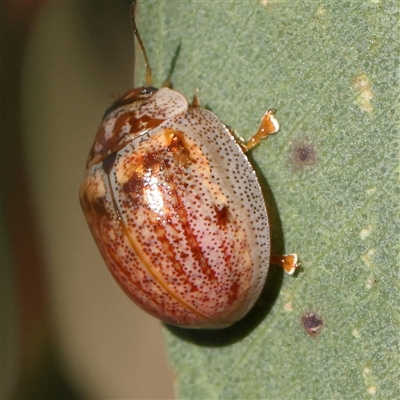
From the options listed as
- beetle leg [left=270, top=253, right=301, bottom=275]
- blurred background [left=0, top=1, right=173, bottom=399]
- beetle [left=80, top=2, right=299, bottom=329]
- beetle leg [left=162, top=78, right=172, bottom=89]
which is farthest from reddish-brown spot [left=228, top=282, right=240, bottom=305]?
blurred background [left=0, top=1, right=173, bottom=399]

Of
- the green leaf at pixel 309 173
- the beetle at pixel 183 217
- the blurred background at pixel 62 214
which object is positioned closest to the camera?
the green leaf at pixel 309 173

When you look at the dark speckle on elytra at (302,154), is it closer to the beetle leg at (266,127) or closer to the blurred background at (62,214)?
the beetle leg at (266,127)

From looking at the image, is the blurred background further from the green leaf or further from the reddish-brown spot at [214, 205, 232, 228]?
the reddish-brown spot at [214, 205, 232, 228]

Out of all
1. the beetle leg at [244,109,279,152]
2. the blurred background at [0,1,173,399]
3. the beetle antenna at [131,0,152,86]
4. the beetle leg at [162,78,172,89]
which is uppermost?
the beetle antenna at [131,0,152,86]

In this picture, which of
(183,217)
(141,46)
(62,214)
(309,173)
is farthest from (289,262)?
(62,214)

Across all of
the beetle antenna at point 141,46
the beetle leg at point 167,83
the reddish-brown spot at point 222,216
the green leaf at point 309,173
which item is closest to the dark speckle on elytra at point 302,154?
the green leaf at point 309,173

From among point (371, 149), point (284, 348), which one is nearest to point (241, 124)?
point (371, 149)

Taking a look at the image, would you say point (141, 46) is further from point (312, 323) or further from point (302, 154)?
point (312, 323)
